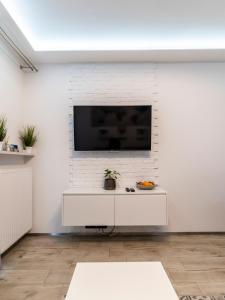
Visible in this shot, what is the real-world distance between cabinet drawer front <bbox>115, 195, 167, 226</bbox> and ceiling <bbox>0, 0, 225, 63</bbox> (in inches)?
76.8

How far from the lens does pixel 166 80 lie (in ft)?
11.8

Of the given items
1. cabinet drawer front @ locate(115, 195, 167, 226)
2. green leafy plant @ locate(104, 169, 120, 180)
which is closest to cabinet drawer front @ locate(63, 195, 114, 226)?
cabinet drawer front @ locate(115, 195, 167, 226)

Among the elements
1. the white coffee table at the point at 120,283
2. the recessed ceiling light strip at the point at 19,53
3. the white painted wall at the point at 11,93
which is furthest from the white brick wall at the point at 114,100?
the white coffee table at the point at 120,283

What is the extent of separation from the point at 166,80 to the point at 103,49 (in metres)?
1.03

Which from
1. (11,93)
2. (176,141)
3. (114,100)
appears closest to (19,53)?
(11,93)

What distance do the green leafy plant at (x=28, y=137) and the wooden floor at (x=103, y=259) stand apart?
4.28 feet

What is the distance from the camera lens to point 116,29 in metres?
2.95

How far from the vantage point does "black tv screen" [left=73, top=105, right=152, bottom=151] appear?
135 inches

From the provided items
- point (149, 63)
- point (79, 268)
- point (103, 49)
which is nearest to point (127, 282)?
point (79, 268)

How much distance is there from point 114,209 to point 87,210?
34 centimetres

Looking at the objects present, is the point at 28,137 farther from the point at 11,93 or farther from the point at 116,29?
the point at 116,29

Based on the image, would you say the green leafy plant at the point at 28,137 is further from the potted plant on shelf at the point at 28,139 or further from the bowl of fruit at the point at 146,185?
the bowl of fruit at the point at 146,185

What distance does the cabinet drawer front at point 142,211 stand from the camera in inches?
121

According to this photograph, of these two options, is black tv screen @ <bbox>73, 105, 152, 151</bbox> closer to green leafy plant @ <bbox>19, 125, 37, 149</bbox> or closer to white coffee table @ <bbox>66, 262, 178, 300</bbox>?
green leafy plant @ <bbox>19, 125, 37, 149</bbox>
